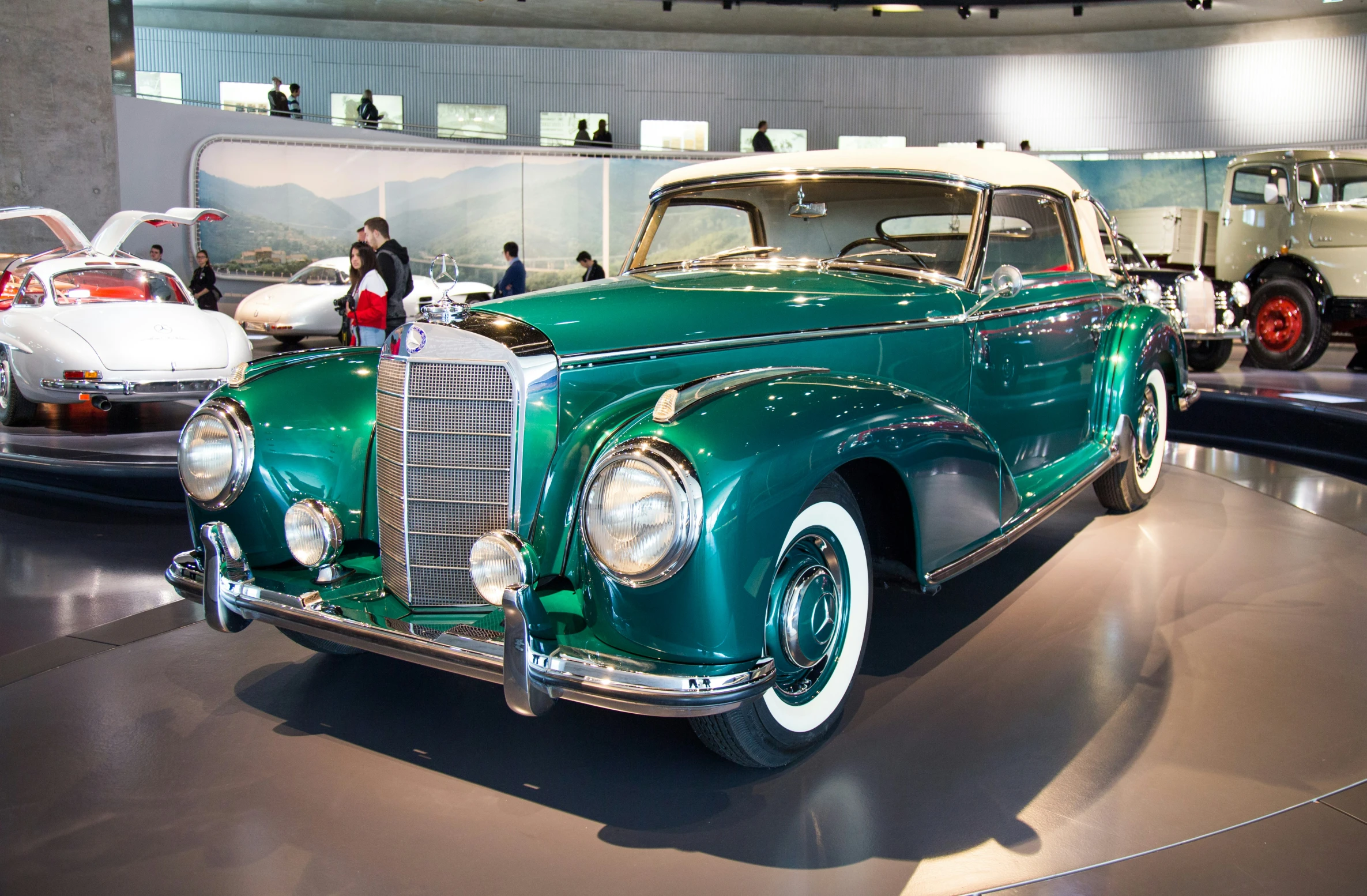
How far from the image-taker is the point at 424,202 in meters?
14.1

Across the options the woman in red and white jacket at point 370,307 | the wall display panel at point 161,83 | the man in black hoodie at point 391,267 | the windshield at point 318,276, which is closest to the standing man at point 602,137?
the windshield at point 318,276

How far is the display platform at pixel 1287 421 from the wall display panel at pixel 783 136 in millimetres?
12824

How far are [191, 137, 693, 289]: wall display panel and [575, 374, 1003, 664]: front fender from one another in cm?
1216

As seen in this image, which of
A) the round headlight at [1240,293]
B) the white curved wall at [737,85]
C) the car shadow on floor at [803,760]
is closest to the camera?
the car shadow on floor at [803,760]

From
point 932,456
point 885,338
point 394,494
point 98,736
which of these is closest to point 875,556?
point 932,456

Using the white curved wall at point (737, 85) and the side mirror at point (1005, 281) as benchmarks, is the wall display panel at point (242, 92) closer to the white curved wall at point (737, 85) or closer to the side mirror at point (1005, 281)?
the white curved wall at point (737, 85)

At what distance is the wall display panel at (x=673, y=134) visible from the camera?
1927cm

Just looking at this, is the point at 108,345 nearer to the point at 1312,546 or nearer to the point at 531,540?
the point at 531,540

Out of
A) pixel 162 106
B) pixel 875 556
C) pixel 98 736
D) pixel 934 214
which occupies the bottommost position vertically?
pixel 98 736

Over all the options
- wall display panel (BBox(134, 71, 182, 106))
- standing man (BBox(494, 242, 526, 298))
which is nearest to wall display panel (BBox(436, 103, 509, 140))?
wall display panel (BBox(134, 71, 182, 106))

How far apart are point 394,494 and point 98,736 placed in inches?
36.5

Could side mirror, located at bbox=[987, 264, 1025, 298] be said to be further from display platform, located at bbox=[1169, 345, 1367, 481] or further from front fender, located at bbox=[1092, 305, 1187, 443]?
display platform, located at bbox=[1169, 345, 1367, 481]

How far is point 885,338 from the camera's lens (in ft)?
9.04

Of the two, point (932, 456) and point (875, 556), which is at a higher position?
point (932, 456)
